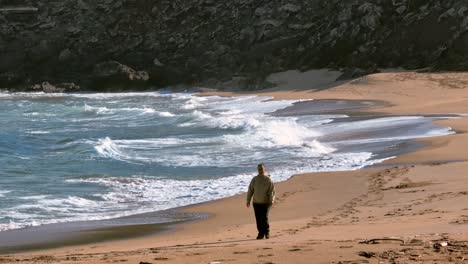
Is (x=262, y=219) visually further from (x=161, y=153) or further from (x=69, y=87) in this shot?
(x=69, y=87)

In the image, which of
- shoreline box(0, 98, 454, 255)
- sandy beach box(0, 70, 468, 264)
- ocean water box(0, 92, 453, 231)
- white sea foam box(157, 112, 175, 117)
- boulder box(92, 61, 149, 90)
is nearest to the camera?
sandy beach box(0, 70, 468, 264)

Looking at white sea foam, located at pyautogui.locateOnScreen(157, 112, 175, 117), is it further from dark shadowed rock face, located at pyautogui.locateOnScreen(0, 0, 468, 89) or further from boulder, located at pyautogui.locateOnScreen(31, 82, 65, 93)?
boulder, located at pyautogui.locateOnScreen(31, 82, 65, 93)

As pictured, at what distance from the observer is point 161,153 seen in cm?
2214

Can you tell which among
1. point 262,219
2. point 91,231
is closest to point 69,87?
point 91,231

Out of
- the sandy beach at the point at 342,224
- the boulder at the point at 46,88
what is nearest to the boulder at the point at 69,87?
the boulder at the point at 46,88

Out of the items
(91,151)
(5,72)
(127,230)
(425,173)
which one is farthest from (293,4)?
(127,230)

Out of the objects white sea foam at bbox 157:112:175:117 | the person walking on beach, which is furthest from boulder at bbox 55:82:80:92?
the person walking on beach

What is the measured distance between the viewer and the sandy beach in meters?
8.53

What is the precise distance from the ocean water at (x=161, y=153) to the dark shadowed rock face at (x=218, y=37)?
11467mm

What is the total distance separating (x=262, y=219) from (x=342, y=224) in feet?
4.26

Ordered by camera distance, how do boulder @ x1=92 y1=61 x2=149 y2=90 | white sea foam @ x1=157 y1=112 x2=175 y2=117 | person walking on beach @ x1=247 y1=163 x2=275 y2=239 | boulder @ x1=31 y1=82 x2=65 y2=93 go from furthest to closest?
1. boulder @ x1=31 y1=82 x2=65 y2=93
2. boulder @ x1=92 y1=61 x2=149 y2=90
3. white sea foam @ x1=157 y1=112 x2=175 y2=117
4. person walking on beach @ x1=247 y1=163 x2=275 y2=239

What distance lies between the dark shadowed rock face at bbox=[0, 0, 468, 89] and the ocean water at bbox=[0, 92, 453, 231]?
11467 mm

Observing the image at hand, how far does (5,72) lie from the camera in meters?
55.2

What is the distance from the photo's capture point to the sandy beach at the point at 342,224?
8531mm
